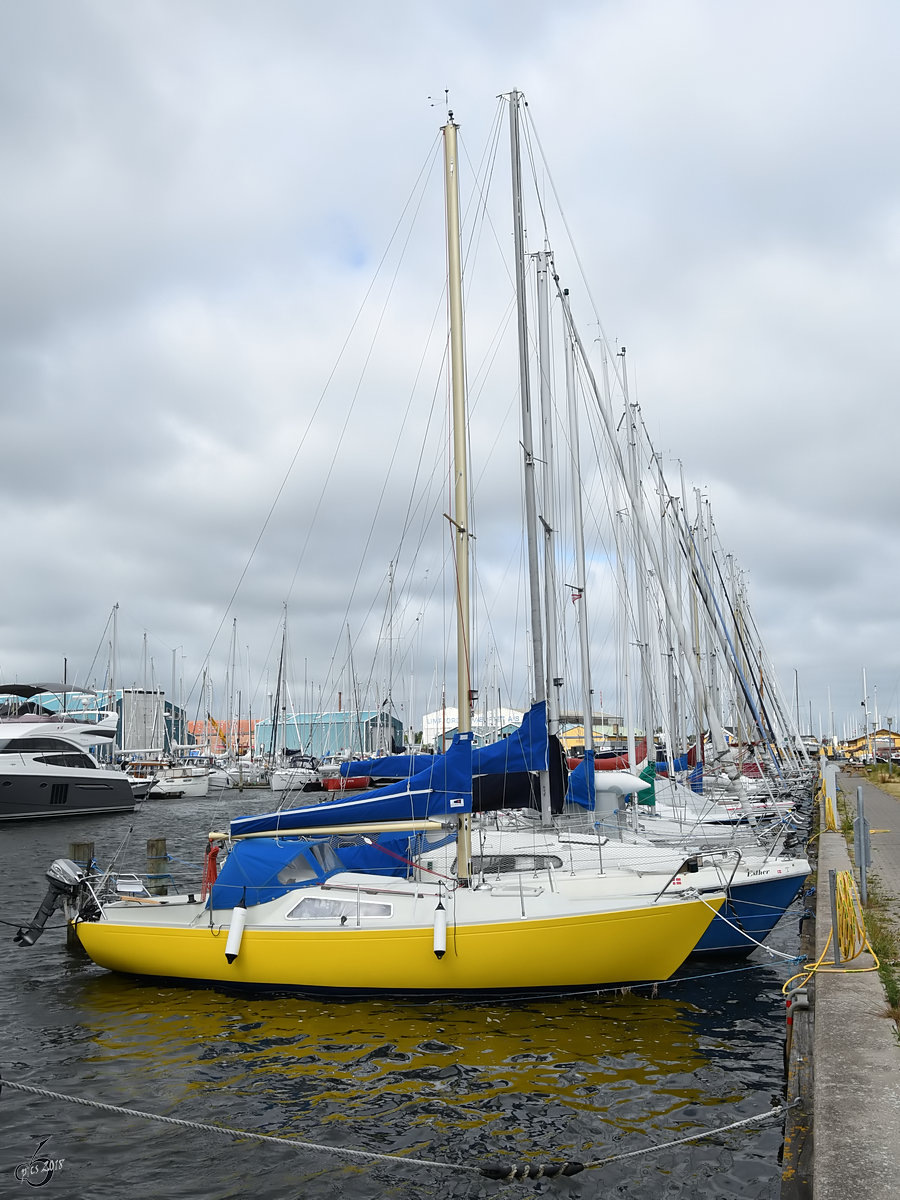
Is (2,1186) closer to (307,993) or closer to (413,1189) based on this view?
(413,1189)

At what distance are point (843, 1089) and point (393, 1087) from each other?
530 cm

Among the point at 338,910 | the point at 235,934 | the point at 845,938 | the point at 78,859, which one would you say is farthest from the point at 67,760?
the point at 845,938

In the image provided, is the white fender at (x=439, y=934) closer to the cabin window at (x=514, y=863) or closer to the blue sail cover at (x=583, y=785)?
the cabin window at (x=514, y=863)

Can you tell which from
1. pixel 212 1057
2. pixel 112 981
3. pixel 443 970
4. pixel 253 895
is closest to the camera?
pixel 212 1057

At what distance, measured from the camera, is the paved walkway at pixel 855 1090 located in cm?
569

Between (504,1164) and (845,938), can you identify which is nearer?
(504,1164)

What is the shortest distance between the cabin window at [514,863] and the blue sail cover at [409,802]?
5.63ft

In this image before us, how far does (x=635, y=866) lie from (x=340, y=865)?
524 cm

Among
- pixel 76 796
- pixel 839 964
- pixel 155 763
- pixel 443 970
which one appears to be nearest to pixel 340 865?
pixel 443 970

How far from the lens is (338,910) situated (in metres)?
13.6

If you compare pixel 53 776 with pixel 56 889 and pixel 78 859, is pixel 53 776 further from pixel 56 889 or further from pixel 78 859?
pixel 56 889

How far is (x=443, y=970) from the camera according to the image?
42.2 ft

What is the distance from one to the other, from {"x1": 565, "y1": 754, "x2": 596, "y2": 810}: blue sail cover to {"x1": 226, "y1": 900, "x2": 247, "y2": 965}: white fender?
27.4ft

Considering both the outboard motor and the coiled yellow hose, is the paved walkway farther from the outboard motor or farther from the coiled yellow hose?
the outboard motor
